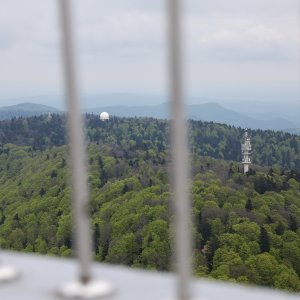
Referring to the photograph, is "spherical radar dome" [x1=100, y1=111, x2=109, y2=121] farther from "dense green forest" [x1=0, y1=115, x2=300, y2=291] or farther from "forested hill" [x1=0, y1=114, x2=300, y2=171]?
"dense green forest" [x1=0, y1=115, x2=300, y2=291]

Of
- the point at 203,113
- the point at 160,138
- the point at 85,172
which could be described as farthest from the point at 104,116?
the point at 85,172

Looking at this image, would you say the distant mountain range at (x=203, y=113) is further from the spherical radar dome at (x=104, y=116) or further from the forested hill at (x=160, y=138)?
the forested hill at (x=160, y=138)

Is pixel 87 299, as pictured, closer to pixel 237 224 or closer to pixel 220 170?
pixel 237 224

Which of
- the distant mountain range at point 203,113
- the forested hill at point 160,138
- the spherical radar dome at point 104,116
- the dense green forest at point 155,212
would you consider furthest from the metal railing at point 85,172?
the distant mountain range at point 203,113

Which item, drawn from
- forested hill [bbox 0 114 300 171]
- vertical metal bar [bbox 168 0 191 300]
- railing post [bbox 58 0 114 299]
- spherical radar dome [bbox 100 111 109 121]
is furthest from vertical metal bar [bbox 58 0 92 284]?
spherical radar dome [bbox 100 111 109 121]

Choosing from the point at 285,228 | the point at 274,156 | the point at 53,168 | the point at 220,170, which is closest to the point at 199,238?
the point at 285,228
